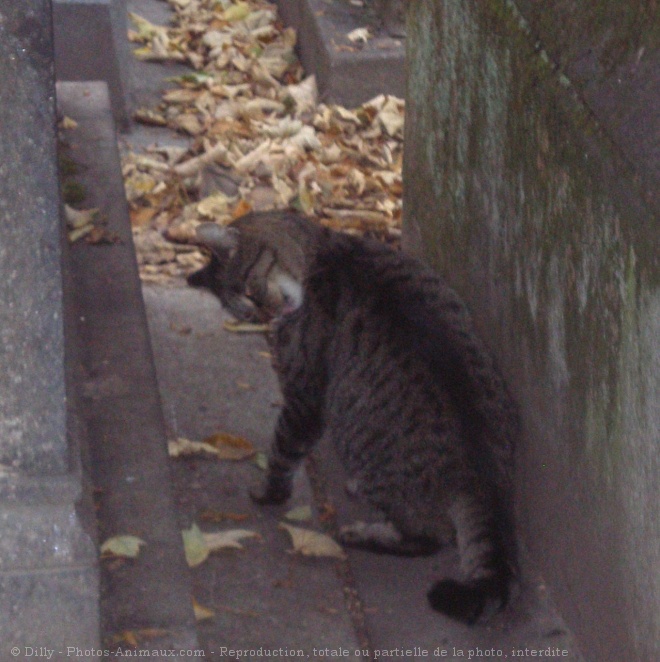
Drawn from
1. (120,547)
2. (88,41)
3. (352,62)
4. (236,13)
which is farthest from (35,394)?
(236,13)

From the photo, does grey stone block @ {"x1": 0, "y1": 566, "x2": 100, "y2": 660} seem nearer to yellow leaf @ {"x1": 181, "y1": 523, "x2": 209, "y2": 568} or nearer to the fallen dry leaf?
yellow leaf @ {"x1": 181, "y1": 523, "x2": 209, "y2": 568}

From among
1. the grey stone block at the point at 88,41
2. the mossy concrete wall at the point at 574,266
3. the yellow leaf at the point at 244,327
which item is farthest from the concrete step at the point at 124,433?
the grey stone block at the point at 88,41

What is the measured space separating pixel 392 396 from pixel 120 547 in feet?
2.67

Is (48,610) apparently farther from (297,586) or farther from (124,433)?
(297,586)

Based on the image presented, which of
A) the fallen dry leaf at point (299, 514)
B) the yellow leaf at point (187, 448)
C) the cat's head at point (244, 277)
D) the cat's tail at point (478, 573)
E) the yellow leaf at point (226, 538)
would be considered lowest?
the fallen dry leaf at point (299, 514)

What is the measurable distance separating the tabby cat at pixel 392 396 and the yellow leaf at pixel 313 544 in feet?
0.17

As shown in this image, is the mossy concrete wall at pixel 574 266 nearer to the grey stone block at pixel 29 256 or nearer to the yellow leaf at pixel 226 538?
the yellow leaf at pixel 226 538

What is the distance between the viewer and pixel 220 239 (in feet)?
10.9

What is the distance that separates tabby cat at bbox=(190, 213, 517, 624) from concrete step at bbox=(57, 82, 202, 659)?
0.39 metres

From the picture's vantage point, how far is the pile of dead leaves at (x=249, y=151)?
4996mm

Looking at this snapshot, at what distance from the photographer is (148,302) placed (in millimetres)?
4367

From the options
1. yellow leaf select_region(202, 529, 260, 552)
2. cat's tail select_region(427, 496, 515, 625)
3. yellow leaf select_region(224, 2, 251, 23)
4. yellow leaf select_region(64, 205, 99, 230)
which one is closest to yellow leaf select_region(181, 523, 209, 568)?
yellow leaf select_region(202, 529, 260, 552)

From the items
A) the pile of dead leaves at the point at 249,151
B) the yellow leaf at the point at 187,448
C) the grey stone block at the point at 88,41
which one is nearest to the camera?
the yellow leaf at the point at 187,448

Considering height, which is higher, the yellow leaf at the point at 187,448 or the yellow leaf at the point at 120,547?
the yellow leaf at the point at 120,547
